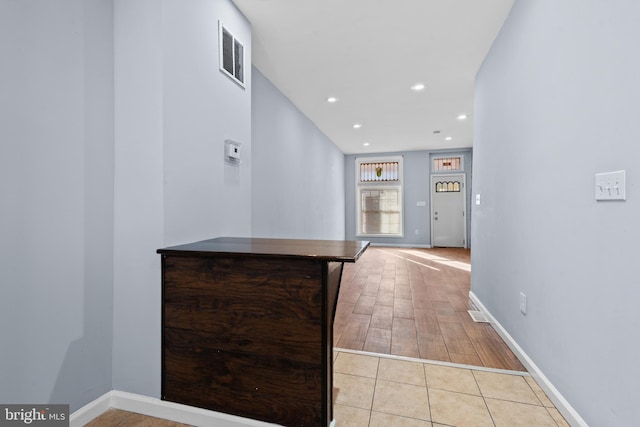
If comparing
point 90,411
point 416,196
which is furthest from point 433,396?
point 416,196

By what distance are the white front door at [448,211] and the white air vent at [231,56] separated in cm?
711

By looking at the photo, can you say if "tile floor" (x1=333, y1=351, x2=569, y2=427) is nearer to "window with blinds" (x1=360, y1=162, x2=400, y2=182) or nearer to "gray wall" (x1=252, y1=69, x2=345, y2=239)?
"gray wall" (x1=252, y1=69, x2=345, y2=239)

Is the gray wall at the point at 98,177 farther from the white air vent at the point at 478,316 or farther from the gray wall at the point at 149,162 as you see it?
the white air vent at the point at 478,316

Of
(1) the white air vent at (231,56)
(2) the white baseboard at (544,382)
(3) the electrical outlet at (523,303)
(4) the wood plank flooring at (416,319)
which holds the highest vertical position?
(1) the white air vent at (231,56)

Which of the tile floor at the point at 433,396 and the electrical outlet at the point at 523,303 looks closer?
the tile floor at the point at 433,396

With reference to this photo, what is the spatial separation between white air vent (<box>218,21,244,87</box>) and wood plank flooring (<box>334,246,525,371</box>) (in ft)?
7.58

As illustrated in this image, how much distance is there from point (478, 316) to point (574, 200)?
188cm

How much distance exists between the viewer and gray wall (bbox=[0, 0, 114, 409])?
1203mm

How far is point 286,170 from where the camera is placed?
4.20m

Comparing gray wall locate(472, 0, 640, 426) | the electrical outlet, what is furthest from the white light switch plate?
the electrical outlet

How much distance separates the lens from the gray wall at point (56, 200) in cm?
120

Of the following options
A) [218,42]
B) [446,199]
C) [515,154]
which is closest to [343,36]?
[218,42]

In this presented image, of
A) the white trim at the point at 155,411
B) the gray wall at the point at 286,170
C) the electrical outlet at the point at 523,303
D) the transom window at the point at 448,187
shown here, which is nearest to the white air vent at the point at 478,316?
the electrical outlet at the point at 523,303

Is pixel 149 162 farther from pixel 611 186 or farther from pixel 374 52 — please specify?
pixel 374 52
